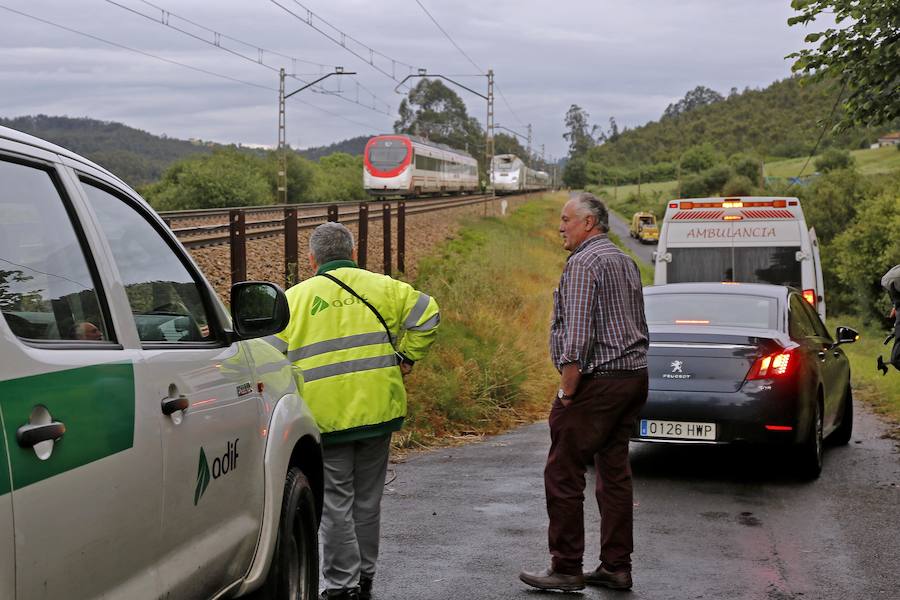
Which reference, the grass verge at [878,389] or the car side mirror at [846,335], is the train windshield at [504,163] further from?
the car side mirror at [846,335]

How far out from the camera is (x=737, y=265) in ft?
52.2

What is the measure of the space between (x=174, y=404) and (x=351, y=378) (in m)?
2.32

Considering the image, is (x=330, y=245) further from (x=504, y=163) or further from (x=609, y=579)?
(x=504, y=163)

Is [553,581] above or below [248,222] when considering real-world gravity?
below

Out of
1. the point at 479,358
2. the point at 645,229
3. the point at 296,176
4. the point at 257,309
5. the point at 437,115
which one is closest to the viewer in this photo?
the point at 257,309

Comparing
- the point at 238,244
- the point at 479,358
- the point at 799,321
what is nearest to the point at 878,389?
the point at 479,358

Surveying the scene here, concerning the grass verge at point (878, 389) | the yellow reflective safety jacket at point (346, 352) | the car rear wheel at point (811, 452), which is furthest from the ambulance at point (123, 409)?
the grass verge at point (878, 389)

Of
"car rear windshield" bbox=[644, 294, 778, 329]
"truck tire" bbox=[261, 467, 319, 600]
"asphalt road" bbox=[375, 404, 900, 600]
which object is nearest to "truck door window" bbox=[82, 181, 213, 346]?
"truck tire" bbox=[261, 467, 319, 600]

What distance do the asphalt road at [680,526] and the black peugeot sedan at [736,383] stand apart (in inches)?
15.3

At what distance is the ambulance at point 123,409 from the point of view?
2.41 meters

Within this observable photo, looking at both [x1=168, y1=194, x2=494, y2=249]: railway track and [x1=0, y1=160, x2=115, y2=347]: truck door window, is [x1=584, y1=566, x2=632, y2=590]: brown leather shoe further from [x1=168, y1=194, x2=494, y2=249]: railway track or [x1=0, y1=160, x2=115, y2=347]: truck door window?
[x1=168, y1=194, x2=494, y2=249]: railway track

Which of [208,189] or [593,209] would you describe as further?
[208,189]

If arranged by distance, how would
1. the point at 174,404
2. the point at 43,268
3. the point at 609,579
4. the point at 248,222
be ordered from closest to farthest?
the point at 43,268, the point at 174,404, the point at 609,579, the point at 248,222

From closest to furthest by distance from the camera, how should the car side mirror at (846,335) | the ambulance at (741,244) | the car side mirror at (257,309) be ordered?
1. the car side mirror at (257,309)
2. the car side mirror at (846,335)
3. the ambulance at (741,244)
